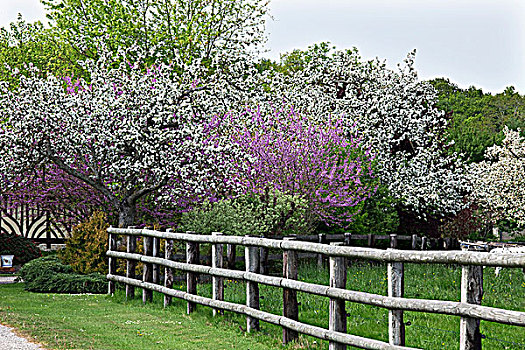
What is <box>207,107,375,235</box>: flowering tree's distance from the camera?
18.2 metres

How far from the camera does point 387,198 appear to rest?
2411 centimetres

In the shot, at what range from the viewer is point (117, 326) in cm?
964

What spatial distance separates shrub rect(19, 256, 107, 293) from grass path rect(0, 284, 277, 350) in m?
1.59

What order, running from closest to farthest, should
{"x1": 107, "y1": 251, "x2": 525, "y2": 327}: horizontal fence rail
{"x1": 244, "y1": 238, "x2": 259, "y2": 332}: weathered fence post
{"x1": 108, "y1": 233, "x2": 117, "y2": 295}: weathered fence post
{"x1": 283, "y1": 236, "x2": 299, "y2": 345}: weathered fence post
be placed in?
1. {"x1": 107, "y1": 251, "x2": 525, "y2": 327}: horizontal fence rail
2. {"x1": 283, "y1": 236, "x2": 299, "y2": 345}: weathered fence post
3. {"x1": 244, "y1": 238, "x2": 259, "y2": 332}: weathered fence post
4. {"x1": 108, "y1": 233, "x2": 117, "y2": 295}: weathered fence post

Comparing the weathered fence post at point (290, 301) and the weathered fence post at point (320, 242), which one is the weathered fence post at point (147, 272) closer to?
the weathered fence post at point (290, 301)

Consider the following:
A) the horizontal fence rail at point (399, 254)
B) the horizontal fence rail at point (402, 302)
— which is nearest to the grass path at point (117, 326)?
the horizontal fence rail at point (402, 302)

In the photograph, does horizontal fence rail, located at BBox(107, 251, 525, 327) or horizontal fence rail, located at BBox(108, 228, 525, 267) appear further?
horizontal fence rail, located at BBox(108, 228, 525, 267)

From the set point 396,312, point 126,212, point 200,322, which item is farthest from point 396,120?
point 396,312

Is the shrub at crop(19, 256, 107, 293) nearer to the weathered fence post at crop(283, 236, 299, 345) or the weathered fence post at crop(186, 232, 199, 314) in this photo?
the weathered fence post at crop(186, 232, 199, 314)

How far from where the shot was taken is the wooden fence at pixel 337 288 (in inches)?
230

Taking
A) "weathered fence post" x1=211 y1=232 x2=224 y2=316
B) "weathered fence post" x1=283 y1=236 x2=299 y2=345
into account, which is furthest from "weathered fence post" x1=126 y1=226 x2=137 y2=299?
"weathered fence post" x1=283 y1=236 x2=299 y2=345

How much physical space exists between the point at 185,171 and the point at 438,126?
1502 cm

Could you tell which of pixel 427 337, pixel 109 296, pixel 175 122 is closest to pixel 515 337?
pixel 427 337

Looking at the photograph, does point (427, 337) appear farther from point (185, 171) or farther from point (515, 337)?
point (185, 171)
